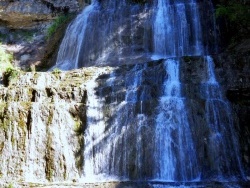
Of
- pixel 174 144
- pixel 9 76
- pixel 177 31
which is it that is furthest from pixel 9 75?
pixel 177 31

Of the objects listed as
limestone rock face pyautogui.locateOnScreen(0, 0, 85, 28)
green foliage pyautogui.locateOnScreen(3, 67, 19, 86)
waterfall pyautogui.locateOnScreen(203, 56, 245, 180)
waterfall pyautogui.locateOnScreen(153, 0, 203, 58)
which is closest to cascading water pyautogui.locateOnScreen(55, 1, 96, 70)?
limestone rock face pyautogui.locateOnScreen(0, 0, 85, 28)

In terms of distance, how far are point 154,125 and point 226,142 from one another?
198 centimetres

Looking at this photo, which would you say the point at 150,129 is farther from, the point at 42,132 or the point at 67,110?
the point at 42,132

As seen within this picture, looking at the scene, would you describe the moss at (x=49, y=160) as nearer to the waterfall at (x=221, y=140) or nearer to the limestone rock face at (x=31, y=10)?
the waterfall at (x=221, y=140)

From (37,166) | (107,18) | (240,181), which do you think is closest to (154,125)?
(240,181)

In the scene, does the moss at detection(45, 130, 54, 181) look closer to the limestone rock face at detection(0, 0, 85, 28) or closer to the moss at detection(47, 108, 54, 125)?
the moss at detection(47, 108, 54, 125)

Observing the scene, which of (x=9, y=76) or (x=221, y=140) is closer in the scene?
(x=221, y=140)

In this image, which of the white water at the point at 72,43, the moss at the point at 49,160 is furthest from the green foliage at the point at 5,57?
the moss at the point at 49,160

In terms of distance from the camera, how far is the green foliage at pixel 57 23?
19656 mm

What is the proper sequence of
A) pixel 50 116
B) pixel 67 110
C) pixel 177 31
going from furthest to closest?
pixel 177 31 < pixel 67 110 < pixel 50 116

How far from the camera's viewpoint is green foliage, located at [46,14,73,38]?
19.7 m

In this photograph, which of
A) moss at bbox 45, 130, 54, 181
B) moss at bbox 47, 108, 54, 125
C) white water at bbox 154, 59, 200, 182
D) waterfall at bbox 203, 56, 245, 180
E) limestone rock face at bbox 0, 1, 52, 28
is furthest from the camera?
limestone rock face at bbox 0, 1, 52, 28

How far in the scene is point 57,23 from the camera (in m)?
20.0

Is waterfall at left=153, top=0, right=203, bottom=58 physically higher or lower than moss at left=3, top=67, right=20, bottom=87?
higher
